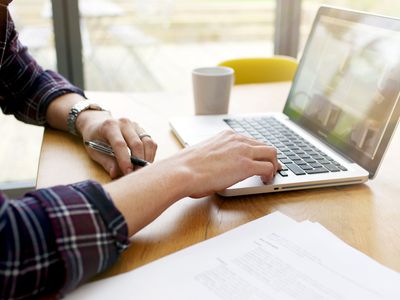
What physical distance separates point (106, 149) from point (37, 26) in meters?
1.59

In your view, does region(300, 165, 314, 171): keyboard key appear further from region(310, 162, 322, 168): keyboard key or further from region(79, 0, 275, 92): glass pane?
region(79, 0, 275, 92): glass pane

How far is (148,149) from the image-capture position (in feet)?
2.91

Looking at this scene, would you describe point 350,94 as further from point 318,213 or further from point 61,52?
point 61,52

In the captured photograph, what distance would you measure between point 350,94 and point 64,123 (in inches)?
24.5

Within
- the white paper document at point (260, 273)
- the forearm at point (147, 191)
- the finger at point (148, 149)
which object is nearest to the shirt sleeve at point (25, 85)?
the finger at point (148, 149)

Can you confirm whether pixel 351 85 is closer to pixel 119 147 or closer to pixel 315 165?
pixel 315 165

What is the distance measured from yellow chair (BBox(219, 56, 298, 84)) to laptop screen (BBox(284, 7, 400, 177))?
0.64 metres

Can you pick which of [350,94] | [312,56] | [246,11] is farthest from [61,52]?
[350,94]

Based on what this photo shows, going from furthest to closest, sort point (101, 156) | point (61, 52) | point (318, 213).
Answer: point (61, 52) < point (101, 156) < point (318, 213)

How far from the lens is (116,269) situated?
2.02 ft

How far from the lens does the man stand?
0.55 metres

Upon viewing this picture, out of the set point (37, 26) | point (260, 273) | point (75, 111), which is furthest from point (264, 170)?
point (37, 26)

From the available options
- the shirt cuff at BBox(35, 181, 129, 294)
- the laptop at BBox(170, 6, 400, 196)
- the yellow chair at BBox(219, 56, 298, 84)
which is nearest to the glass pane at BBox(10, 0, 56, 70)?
the yellow chair at BBox(219, 56, 298, 84)

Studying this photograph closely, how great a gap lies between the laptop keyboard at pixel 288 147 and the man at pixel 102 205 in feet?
0.23
